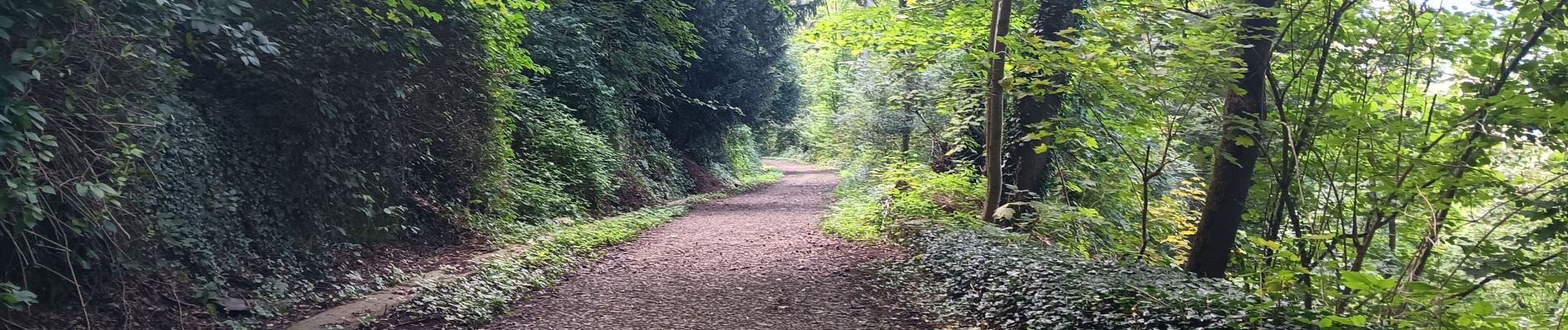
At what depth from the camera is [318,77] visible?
6.47 metres

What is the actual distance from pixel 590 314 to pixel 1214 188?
5592mm

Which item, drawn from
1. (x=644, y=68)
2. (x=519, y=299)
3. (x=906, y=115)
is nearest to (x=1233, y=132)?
(x=519, y=299)

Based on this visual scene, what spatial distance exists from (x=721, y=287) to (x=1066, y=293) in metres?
3.48

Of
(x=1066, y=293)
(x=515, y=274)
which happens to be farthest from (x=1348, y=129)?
(x=515, y=274)

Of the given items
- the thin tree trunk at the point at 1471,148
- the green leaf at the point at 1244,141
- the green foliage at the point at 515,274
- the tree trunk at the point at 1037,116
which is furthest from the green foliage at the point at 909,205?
the thin tree trunk at the point at 1471,148

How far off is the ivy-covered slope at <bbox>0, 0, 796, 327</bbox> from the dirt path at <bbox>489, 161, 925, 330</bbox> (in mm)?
1690

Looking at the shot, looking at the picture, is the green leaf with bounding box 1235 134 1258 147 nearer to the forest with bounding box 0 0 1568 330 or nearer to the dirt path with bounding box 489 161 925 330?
the forest with bounding box 0 0 1568 330

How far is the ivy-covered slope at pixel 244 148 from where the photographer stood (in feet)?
13.6

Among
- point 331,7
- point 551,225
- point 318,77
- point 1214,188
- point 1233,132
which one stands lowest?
point 551,225

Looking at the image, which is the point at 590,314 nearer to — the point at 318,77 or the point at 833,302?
the point at 833,302

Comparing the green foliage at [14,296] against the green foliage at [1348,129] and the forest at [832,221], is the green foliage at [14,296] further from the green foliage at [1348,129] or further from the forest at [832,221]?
the green foliage at [1348,129]

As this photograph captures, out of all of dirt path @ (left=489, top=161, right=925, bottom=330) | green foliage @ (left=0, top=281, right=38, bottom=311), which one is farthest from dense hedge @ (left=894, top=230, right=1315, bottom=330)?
green foliage @ (left=0, top=281, right=38, bottom=311)

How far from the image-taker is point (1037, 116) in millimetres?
11312

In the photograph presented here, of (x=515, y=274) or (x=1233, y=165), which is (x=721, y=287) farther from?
(x=1233, y=165)
